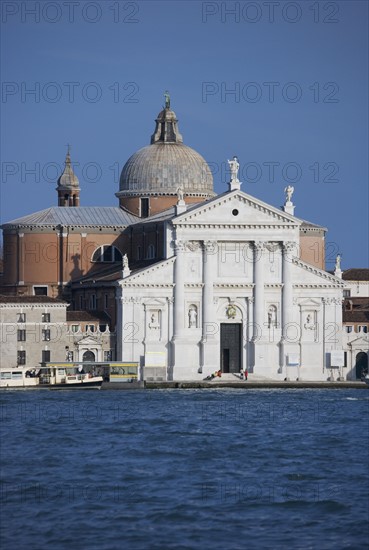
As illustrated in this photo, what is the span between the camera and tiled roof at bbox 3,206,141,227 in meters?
91.8

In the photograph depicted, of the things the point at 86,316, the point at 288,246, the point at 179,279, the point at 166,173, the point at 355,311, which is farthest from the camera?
the point at 166,173

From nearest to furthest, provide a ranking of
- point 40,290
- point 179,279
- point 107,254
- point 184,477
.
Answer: point 184,477, point 179,279, point 40,290, point 107,254

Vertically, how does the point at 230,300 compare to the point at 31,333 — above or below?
above

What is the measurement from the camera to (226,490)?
124 ft

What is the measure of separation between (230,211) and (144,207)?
1742cm

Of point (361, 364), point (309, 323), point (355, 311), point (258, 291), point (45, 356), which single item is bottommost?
point (361, 364)

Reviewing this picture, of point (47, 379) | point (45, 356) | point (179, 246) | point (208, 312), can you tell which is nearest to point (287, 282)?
point (208, 312)

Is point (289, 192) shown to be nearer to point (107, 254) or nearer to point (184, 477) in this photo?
point (107, 254)

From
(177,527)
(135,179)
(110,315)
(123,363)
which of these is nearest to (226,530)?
(177,527)

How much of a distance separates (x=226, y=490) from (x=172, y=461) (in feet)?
19.2

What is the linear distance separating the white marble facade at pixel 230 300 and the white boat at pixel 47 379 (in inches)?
159

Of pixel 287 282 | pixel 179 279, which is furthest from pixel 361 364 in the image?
pixel 179 279

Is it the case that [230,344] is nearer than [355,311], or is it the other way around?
[230,344]

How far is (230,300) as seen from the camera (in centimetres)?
8088
